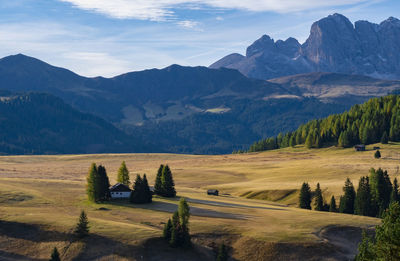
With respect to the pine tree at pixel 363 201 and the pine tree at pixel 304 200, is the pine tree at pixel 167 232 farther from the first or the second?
the pine tree at pixel 363 201

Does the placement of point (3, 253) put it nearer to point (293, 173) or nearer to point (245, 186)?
point (245, 186)

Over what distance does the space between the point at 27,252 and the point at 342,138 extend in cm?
15694

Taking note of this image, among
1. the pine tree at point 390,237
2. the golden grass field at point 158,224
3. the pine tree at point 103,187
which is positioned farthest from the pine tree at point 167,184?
the pine tree at point 390,237

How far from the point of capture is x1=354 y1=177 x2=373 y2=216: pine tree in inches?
3548

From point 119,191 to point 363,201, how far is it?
49804 millimetres

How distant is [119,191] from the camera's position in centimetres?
9169

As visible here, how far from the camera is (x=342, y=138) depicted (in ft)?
632

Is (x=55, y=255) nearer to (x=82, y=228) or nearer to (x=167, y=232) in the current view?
(x=82, y=228)

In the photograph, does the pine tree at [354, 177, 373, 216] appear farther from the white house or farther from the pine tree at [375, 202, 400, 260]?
the pine tree at [375, 202, 400, 260]

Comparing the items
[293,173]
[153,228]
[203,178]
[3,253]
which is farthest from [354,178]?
[3,253]

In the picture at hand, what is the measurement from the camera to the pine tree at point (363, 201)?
9012 cm

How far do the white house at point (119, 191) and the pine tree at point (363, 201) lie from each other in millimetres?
47008

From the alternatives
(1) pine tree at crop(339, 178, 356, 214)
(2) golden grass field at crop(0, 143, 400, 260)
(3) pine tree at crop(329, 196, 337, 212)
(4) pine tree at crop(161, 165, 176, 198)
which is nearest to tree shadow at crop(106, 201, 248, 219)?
(2) golden grass field at crop(0, 143, 400, 260)

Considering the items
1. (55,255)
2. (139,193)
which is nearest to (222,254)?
(55,255)
